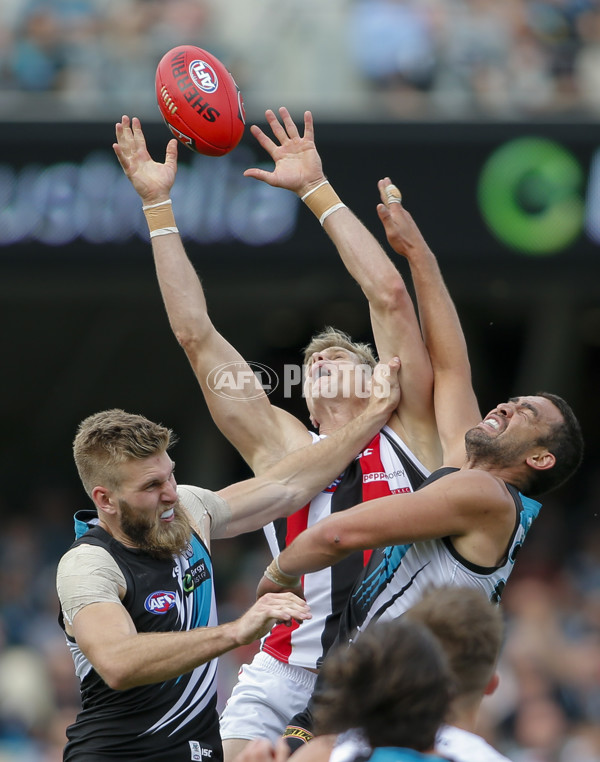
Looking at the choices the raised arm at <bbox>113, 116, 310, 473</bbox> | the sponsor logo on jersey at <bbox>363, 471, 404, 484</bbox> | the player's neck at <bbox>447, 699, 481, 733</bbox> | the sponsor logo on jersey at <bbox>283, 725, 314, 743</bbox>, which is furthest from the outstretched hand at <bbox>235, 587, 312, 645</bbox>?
the raised arm at <bbox>113, 116, 310, 473</bbox>

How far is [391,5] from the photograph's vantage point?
11.5m

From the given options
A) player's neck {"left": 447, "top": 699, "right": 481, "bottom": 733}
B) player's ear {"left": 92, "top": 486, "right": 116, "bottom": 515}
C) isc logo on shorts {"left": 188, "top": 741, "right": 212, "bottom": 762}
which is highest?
player's ear {"left": 92, "top": 486, "right": 116, "bottom": 515}

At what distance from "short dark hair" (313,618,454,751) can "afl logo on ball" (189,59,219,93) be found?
3.59 m

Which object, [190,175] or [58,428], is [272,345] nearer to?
[58,428]

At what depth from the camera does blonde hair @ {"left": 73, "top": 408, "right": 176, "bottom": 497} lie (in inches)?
169

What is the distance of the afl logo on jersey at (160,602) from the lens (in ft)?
14.0

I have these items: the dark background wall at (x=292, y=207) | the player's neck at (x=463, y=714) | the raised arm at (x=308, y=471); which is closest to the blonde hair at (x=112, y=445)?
the raised arm at (x=308, y=471)

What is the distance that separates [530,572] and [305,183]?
783cm

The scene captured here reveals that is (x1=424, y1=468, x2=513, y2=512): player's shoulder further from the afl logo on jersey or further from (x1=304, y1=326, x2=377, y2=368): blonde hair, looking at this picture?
(x1=304, y1=326, x2=377, y2=368): blonde hair

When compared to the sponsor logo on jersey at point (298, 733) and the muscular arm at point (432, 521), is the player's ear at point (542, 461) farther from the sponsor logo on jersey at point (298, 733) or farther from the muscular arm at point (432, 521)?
the sponsor logo on jersey at point (298, 733)

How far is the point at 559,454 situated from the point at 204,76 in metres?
2.56

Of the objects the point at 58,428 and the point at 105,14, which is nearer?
the point at 105,14

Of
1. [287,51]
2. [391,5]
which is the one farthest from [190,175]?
[391,5]

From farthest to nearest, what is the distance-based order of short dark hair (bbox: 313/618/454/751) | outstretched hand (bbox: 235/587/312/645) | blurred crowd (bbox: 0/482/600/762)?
blurred crowd (bbox: 0/482/600/762)
outstretched hand (bbox: 235/587/312/645)
short dark hair (bbox: 313/618/454/751)
